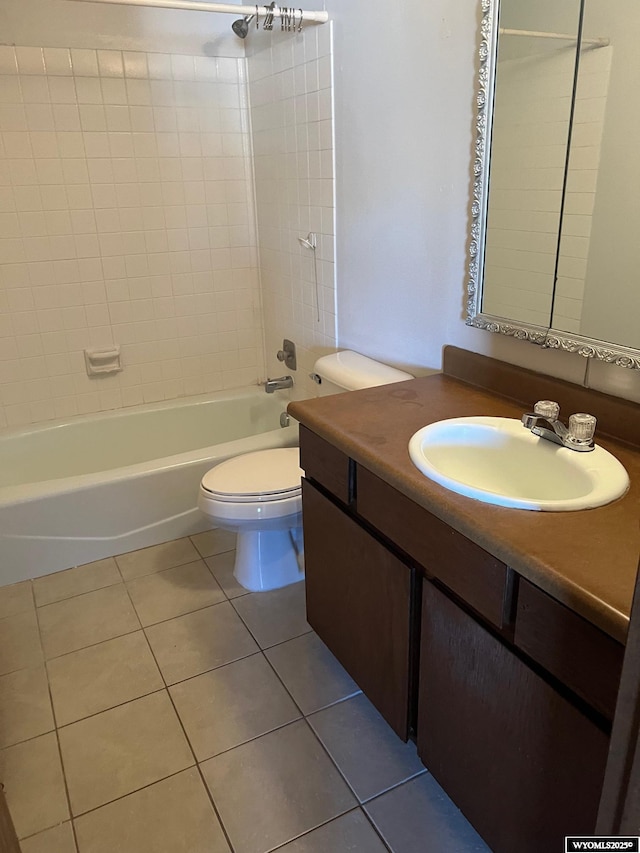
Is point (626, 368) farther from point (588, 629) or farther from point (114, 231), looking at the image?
point (114, 231)

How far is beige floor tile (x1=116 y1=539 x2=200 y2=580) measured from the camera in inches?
94.6

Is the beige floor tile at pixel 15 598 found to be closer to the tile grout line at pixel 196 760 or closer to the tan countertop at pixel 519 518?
the tile grout line at pixel 196 760

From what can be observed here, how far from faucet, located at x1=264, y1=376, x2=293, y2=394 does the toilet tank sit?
0.51 meters

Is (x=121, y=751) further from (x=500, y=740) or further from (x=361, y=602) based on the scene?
(x=500, y=740)

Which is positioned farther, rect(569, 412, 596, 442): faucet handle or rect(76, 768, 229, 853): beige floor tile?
rect(76, 768, 229, 853): beige floor tile

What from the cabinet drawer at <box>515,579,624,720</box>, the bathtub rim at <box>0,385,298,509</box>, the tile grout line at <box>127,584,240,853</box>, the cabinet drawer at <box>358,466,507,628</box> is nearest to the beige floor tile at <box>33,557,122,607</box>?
the bathtub rim at <box>0,385,298,509</box>

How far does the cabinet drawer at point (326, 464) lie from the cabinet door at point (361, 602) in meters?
0.05

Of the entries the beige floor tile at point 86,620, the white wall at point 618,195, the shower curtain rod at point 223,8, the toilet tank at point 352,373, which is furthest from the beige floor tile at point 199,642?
the shower curtain rod at point 223,8

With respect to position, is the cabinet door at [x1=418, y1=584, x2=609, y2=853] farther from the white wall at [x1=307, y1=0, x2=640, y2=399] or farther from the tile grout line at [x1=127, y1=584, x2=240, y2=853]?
the white wall at [x1=307, y1=0, x2=640, y2=399]

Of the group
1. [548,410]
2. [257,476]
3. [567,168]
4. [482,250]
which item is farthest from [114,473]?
[567,168]

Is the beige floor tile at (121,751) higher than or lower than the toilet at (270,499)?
lower

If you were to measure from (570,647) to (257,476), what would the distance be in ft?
4.46

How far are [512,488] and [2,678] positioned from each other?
1.57 m

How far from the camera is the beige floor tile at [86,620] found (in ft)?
6.66
